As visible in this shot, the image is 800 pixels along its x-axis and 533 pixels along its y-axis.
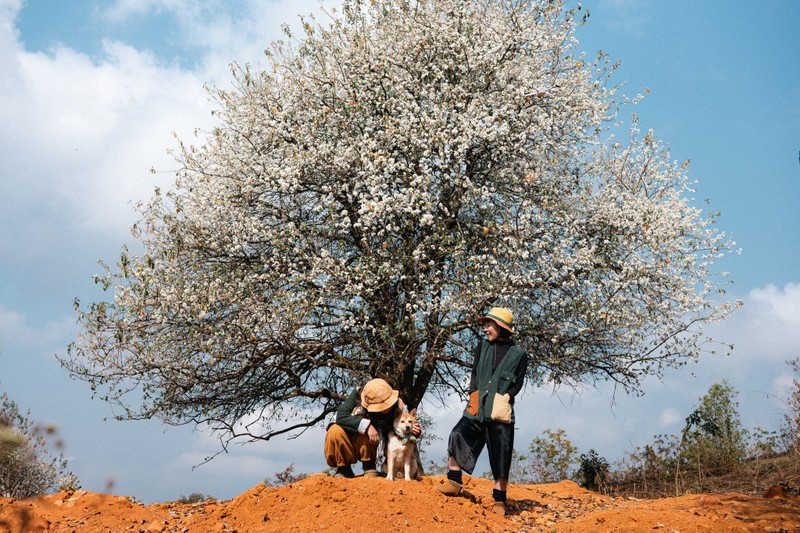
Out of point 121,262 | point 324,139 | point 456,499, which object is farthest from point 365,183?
point 456,499

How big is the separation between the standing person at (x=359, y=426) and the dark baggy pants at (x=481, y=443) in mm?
893

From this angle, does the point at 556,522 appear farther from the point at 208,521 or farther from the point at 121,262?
the point at 121,262

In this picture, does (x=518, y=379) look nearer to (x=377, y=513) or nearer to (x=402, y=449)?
(x=402, y=449)

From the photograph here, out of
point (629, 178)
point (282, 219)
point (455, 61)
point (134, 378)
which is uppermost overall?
point (455, 61)

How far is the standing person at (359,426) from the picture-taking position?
10.2 m

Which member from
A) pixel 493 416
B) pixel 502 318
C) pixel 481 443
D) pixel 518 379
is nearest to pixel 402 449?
pixel 481 443

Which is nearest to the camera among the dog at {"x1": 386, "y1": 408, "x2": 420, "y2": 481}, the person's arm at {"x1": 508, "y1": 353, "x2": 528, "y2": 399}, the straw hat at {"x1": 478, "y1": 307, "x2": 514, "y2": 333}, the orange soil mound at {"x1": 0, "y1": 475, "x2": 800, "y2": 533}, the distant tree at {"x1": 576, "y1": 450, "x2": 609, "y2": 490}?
the orange soil mound at {"x1": 0, "y1": 475, "x2": 800, "y2": 533}

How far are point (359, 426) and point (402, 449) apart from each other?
727 mm

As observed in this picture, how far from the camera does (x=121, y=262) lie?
1430 centimetres

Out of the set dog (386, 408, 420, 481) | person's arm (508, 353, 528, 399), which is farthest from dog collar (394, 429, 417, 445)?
person's arm (508, 353, 528, 399)

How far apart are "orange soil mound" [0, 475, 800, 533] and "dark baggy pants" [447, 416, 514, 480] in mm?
555

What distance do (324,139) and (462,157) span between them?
9.97ft

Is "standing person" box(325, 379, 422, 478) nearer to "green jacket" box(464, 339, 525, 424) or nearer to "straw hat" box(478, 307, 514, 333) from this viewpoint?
"green jacket" box(464, 339, 525, 424)

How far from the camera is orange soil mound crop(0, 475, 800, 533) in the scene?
27.9 ft
